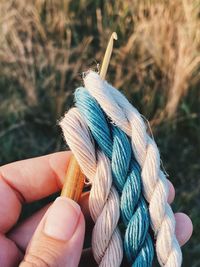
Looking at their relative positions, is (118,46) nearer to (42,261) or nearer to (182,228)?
(182,228)

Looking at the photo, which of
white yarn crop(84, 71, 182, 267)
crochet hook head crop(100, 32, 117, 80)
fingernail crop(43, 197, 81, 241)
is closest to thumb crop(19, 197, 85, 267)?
fingernail crop(43, 197, 81, 241)

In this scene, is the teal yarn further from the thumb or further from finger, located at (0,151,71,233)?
finger, located at (0,151,71,233)

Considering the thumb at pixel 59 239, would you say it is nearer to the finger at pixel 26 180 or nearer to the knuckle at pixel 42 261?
the knuckle at pixel 42 261

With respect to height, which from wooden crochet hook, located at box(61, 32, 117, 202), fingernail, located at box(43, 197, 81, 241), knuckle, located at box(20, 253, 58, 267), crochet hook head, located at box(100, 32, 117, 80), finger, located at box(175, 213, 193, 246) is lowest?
finger, located at box(175, 213, 193, 246)

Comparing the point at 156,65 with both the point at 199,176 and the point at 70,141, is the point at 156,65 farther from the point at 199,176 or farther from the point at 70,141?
the point at 70,141

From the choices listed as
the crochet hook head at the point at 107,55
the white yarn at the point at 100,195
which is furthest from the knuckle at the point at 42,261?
the crochet hook head at the point at 107,55
